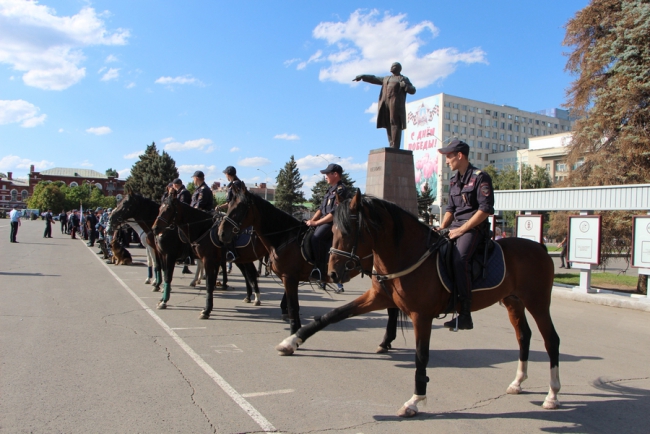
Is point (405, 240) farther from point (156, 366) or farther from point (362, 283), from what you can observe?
point (362, 283)

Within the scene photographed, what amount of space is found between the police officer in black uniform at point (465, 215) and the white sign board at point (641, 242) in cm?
890

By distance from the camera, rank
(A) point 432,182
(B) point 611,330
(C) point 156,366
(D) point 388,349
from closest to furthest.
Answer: (C) point 156,366 < (D) point 388,349 < (B) point 611,330 < (A) point 432,182

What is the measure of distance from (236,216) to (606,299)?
10010mm

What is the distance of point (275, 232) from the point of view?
743 cm

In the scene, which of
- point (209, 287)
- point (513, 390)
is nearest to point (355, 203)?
point (513, 390)

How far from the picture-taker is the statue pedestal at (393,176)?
17.7 m

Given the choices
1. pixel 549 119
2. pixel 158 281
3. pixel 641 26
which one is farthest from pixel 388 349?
pixel 549 119

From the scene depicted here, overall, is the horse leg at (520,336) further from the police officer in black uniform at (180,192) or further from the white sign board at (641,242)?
the white sign board at (641,242)

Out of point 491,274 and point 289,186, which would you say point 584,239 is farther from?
point 289,186

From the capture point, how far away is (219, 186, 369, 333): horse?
720 centimetres

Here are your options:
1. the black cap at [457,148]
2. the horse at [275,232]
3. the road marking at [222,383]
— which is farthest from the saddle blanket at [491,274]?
the horse at [275,232]

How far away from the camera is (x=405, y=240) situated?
15.4 feet

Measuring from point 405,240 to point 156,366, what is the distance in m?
3.29

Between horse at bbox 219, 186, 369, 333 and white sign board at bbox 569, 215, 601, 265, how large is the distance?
913cm
